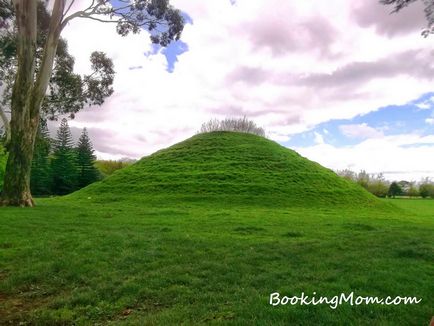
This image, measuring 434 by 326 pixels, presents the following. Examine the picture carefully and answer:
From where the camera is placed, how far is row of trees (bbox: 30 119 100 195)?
213 feet

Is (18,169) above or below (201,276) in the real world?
above

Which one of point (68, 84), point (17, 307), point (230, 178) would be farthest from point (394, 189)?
point (17, 307)

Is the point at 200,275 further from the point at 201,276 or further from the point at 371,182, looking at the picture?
the point at 371,182

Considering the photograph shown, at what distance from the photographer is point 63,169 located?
67250mm

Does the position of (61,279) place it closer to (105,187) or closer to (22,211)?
(22,211)

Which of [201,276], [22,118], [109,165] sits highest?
[109,165]

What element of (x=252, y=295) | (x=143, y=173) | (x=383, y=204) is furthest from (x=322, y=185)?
(x=252, y=295)

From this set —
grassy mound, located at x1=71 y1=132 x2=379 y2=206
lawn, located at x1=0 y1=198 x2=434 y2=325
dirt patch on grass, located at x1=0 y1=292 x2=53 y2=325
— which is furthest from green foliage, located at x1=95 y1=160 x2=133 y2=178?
dirt patch on grass, located at x1=0 y1=292 x2=53 y2=325

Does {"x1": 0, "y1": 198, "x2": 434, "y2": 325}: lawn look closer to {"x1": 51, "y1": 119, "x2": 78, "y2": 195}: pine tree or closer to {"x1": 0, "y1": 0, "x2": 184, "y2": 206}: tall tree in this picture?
{"x1": 0, "y1": 0, "x2": 184, "y2": 206}: tall tree

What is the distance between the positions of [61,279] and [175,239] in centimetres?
451

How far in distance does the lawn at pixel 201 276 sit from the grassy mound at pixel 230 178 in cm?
2073

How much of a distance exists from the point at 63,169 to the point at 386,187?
82.5 meters

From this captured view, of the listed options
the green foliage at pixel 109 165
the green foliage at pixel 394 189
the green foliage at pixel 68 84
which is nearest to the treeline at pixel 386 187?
the green foliage at pixel 394 189

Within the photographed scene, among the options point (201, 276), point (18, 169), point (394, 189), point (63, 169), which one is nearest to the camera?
point (201, 276)
